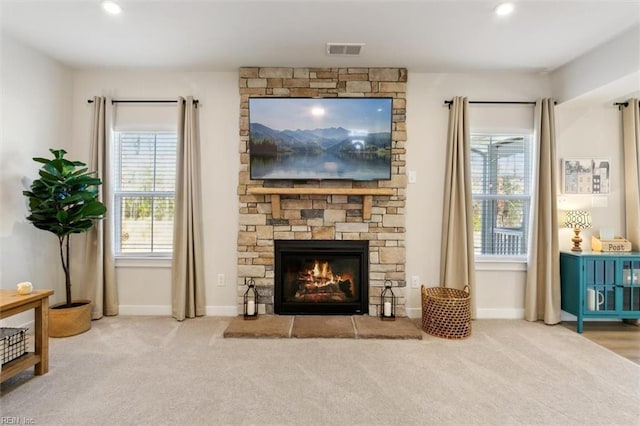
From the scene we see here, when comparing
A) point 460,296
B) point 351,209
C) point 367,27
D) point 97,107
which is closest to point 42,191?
point 97,107

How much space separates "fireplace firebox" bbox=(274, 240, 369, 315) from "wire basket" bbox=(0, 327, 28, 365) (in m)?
1.98

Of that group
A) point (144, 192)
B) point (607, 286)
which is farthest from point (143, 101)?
point (607, 286)

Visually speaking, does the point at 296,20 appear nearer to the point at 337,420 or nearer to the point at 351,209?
the point at 351,209

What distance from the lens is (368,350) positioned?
275 cm

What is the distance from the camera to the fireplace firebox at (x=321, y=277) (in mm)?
3512

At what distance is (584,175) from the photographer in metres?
3.53

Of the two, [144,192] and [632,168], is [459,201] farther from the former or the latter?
[144,192]

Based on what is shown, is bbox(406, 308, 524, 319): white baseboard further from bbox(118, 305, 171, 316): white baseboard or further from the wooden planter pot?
the wooden planter pot

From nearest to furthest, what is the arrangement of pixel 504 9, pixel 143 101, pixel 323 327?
pixel 504 9 < pixel 323 327 < pixel 143 101

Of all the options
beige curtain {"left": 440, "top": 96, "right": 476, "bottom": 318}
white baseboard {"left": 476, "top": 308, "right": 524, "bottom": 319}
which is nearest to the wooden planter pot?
beige curtain {"left": 440, "top": 96, "right": 476, "bottom": 318}

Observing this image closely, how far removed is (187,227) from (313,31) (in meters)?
2.18

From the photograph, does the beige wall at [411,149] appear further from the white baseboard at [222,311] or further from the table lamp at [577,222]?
the table lamp at [577,222]

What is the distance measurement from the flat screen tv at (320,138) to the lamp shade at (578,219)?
1.89 m

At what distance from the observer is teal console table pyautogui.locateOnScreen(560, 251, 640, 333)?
317 cm
